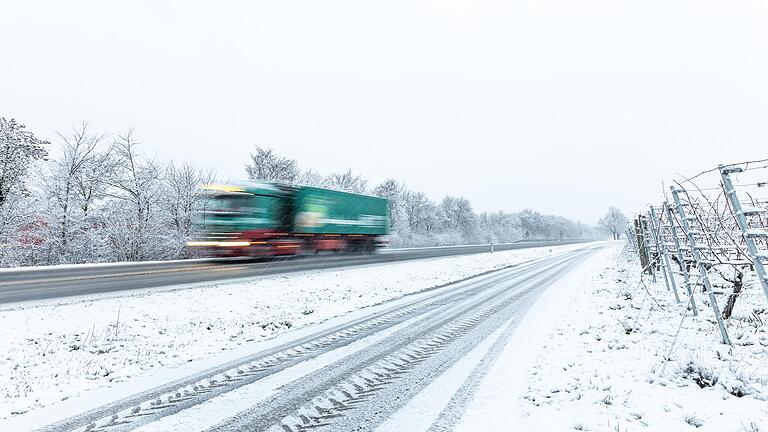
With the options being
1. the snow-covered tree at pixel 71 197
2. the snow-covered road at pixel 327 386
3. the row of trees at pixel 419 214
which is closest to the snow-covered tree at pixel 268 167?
the row of trees at pixel 419 214

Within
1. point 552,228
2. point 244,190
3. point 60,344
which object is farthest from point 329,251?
point 552,228

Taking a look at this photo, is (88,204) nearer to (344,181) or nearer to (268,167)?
(268,167)

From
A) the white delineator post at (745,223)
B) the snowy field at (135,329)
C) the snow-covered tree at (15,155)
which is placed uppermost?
the snow-covered tree at (15,155)

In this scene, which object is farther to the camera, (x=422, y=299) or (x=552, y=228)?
(x=552, y=228)

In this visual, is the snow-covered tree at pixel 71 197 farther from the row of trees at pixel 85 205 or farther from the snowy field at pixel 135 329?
the snowy field at pixel 135 329

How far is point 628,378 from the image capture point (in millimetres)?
4375

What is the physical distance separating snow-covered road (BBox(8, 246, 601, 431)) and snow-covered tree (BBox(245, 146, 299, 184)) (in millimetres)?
36841

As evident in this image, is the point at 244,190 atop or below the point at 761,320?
atop

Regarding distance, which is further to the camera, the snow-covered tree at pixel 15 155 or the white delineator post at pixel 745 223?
the snow-covered tree at pixel 15 155

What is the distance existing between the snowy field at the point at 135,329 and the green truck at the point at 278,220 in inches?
240

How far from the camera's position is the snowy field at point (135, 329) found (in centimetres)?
470

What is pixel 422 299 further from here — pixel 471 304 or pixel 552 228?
pixel 552 228

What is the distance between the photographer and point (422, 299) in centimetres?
1080

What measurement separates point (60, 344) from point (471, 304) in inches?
347
